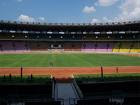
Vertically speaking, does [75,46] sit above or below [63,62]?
above

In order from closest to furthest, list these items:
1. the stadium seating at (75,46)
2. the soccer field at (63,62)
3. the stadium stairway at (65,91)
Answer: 1. the stadium stairway at (65,91)
2. the soccer field at (63,62)
3. the stadium seating at (75,46)

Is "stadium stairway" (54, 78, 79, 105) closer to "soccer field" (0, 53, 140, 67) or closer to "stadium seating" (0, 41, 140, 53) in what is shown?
"soccer field" (0, 53, 140, 67)

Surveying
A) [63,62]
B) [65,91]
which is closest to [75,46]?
[63,62]

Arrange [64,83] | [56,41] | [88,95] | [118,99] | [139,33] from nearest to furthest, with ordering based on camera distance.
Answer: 1. [118,99]
2. [88,95]
3. [64,83]
4. [139,33]
5. [56,41]

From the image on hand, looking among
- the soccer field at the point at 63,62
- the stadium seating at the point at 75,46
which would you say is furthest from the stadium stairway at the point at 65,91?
the stadium seating at the point at 75,46

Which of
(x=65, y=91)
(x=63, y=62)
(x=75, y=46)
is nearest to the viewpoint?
(x=65, y=91)

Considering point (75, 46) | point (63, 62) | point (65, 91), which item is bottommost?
point (65, 91)

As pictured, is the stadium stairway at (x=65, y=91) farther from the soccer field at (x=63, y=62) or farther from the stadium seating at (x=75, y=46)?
the stadium seating at (x=75, y=46)

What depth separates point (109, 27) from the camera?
84688 millimetres

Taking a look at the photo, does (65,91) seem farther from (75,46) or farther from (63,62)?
(75,46)

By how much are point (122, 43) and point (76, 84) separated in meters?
65.3

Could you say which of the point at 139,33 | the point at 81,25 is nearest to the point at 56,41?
the point at 81,25

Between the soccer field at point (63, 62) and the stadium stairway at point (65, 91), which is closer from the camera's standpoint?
the stadium stairway at point (65, 91)

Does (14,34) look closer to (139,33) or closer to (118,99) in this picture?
(139,33)
